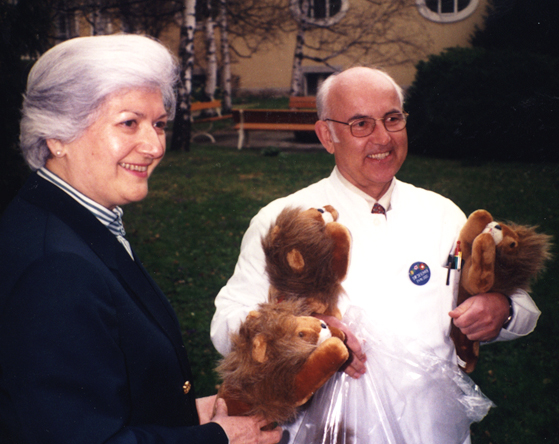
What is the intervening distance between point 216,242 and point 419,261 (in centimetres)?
412

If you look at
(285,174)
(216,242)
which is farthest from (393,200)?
(285,174)

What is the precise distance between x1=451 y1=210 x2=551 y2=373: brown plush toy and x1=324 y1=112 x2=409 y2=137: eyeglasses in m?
0.47

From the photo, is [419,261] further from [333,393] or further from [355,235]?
[333,393]

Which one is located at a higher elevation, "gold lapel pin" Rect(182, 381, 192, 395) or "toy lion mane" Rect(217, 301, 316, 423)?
"toy lion mane" Rect(217, 301, 316, 423)

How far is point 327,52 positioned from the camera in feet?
11.0

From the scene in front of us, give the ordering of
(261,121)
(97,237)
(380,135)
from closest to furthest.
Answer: (97,237) → (380,135) → (261,121)

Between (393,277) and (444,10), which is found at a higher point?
(444,10)

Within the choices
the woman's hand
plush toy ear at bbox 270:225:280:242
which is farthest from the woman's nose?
the woman's hand

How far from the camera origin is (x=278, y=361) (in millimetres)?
1348

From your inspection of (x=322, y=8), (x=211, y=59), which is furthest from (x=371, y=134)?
(x=211, y=59)

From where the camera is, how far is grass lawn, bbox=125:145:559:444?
332 centimetres

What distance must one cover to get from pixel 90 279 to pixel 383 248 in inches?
44.8

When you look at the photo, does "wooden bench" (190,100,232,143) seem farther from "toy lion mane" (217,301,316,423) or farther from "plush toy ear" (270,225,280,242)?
"toy lion mane" (217,301,316,423)

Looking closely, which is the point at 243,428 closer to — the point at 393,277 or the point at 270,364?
the point at 270,364
